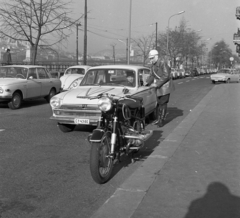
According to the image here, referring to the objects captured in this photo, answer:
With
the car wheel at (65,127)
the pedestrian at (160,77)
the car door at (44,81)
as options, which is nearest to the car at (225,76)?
A: the car door at (44,81)

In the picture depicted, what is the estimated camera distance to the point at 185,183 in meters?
4.61

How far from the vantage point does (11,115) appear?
11156 mm

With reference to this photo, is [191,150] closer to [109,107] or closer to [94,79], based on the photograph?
[109,107]

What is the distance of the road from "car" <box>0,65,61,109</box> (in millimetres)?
3518

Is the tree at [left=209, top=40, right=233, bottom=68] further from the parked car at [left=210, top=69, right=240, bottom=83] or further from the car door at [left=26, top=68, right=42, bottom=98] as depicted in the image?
the car door at [left=26, top=68, right=42, bottom=98]

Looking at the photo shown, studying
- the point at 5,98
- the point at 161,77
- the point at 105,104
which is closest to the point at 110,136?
the point at 105,104

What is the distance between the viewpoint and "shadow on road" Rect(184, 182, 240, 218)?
146 inches

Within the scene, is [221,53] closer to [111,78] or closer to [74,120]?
[111,78]

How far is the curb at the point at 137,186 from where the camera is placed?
150 inches

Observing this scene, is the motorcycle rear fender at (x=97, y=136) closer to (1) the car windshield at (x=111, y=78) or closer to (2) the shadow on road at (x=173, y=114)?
(1) the car windshield at (x=111, y=78)

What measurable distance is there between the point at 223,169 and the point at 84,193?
6.76ft

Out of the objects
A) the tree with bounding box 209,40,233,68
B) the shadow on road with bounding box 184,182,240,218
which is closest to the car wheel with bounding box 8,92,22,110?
the shadow on road with bounding box 184,182,240,218

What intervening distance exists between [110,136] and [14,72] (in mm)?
9306

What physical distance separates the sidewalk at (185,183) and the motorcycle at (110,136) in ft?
1.13
